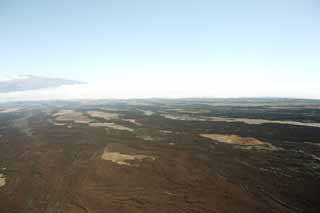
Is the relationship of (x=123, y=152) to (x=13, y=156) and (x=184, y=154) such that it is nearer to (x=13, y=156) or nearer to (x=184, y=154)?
(x=184, y=154)

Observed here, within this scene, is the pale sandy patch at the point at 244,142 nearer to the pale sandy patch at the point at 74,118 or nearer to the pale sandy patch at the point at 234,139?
the pale sandy patch at the point at 234,139

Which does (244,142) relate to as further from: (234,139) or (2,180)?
(2,180)

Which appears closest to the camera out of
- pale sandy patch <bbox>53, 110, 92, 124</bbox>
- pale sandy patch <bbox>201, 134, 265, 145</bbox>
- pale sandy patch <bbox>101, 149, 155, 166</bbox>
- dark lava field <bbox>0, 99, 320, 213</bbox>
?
dark lava field <bbox>0, 99, 320, 213</bbox>

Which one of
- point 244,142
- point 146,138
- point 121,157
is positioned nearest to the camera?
point 121,157

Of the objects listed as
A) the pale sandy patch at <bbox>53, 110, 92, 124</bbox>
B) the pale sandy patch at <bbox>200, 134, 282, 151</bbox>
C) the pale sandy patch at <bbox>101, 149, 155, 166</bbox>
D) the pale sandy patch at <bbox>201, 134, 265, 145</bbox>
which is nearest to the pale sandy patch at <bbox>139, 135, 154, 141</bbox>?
the pale sandy patch at <bbox>101, 149, 155, 166</bbox>

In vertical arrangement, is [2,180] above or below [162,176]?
below

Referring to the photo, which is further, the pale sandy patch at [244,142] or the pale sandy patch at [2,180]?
the pale sandy patch at [244,142]

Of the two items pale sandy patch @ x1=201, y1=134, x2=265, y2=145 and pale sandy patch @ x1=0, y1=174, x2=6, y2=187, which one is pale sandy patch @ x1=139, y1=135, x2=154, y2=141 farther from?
pale sandy patch @ x1=0, y1=174, x2=6, y2=187

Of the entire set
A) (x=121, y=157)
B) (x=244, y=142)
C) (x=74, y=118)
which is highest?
(x=244, y=142)

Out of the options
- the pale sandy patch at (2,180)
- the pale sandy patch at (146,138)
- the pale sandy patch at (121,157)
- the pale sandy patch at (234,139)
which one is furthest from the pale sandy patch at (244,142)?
the pale sandy patch at (2,180)

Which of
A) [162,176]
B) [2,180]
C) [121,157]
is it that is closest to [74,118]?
[121,157]

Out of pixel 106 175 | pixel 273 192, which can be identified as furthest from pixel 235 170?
pixel 106 175
